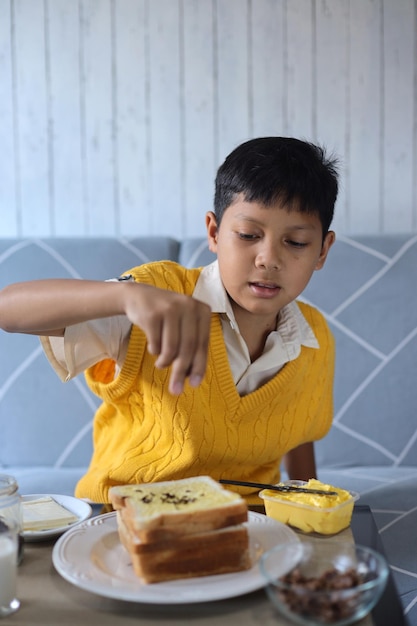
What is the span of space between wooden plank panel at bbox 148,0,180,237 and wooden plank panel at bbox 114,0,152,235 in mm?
24

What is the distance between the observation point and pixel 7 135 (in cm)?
233

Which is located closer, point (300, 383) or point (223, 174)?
point (223, 174)

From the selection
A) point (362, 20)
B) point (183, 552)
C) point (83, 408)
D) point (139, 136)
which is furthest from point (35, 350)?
point (362, 20)

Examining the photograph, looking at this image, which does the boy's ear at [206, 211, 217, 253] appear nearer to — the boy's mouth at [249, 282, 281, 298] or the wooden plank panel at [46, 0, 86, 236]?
the boy's mouth at [249, 282, 281, 298]

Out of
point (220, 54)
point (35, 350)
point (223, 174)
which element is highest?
point (220, 54)

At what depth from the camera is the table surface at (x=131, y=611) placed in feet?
2.30

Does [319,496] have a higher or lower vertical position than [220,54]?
lower

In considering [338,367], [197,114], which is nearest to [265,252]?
[338,367]

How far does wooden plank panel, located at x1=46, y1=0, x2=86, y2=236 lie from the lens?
2.29 m

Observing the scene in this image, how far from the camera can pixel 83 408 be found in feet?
6.46

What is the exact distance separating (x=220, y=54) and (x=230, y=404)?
143cm

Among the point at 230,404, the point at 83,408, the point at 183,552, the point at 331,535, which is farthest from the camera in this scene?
the point at 83,408

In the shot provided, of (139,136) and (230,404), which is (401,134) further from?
(230,404)

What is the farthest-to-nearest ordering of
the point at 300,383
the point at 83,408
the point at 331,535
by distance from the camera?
1. the point at 83,408
2. the point at 300,383
3. the point at 331,535
